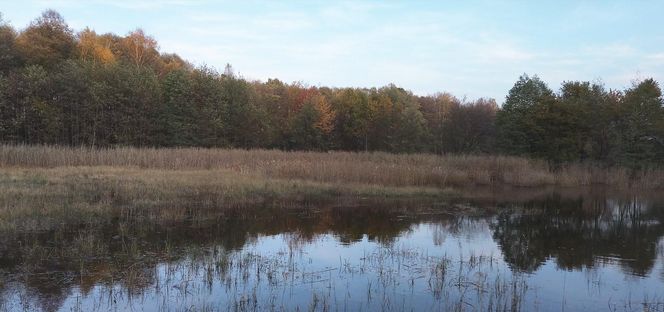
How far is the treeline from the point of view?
110 ft

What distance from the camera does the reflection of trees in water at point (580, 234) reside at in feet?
37.1

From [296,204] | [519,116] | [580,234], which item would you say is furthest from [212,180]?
[519,116]

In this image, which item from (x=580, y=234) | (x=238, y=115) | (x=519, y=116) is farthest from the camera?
(x=238, y=115)

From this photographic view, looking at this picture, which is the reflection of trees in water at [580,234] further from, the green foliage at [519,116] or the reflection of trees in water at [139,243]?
the green foliage at [519,116]

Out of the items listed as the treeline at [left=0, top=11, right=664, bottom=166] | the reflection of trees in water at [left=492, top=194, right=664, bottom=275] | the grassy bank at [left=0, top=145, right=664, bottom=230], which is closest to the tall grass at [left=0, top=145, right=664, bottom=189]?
the grassy bank at [left=0, top=145, right=664, bottom=230]

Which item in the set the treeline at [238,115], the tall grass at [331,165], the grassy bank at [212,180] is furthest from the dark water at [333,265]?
the treeline at [238,115]

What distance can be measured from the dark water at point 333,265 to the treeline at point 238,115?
21.9 m

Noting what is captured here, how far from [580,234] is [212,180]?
42.4 feet

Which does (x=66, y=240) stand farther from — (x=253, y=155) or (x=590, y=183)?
(x=590, y=183)

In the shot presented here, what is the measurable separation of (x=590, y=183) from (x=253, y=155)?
793 inches

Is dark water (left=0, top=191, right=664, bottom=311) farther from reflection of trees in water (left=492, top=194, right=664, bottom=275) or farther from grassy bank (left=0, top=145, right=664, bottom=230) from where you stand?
grassy bank (left=0, top=145, right=664, bottom=230)

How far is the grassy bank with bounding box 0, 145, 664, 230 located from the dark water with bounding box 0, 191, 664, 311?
1826 mm

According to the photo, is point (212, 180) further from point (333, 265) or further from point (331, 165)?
point (333, 265)

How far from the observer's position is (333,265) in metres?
9.98
